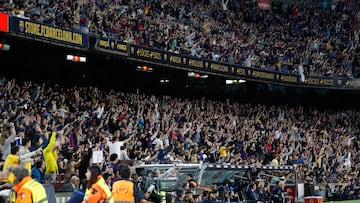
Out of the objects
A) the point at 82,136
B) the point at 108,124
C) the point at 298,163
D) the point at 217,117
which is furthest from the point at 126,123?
the point at 298,163

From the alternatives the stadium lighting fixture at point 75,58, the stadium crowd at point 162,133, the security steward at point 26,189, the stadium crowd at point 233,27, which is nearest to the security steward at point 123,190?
the stadium crowd at point 162,133

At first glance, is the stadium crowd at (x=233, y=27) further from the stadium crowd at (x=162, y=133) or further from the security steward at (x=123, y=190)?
the security steward at (x=123, y=190)

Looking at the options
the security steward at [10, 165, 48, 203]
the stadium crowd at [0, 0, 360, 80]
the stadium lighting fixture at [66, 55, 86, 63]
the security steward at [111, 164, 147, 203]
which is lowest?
the security steward at [111, 164, 147, 203]

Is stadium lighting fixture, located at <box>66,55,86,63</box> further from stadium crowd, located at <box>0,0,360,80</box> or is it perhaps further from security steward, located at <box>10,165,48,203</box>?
security steward, located at <box>10,165,48,203</box>

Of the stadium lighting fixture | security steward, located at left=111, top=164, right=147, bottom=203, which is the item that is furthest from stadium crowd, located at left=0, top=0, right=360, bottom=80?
security steward, located at left=111, top=164, right=147, bottom=203

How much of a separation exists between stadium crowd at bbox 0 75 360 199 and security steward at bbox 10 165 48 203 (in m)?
3.64

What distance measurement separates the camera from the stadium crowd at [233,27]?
2536 cm

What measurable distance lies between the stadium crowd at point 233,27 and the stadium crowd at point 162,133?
2.76 metres

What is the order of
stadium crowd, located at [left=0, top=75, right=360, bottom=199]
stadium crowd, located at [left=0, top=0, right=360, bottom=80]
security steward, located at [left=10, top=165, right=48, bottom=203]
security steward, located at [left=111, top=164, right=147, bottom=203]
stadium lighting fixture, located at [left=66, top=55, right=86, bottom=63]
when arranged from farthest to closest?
stadium lighting fixture, located at [left=66, top=55, right=86, bottom=63], stadium crowd, located at [left=0, top=0, right=360, bottom=80], stadium crowd, located at [left=0, top=75, right=360, bottom=199], security steward, located at [left=111, top=164, right=147, bottom=203], security steward, located at [left=10, top=165, right=48, bottom=203]

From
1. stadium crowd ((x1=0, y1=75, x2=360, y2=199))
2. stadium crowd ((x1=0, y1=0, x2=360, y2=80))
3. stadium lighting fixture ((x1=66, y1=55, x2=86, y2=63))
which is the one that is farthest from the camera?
stadium lighting fixture ((x1=66, y1=55, x2=86, y2=63))

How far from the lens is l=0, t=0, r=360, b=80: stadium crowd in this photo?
998 inches

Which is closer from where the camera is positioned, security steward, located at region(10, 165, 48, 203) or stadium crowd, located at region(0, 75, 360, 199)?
security steward, located at region(10, 165, 48, 203)

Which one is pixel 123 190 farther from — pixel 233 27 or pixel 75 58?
pixel 233 27

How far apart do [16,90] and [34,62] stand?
4087mm
